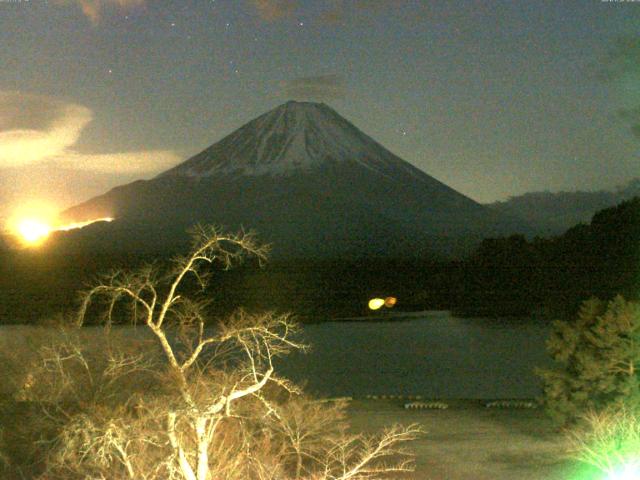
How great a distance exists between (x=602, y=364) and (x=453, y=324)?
4100cm

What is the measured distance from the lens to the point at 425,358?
4872 centimetres

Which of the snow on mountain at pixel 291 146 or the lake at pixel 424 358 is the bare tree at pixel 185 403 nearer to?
the lake at pixel 424 358

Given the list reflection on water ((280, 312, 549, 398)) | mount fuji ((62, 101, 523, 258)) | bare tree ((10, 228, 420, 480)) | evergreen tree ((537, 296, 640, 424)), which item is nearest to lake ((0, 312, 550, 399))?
reflection on water ((280, 312, 549, 398))

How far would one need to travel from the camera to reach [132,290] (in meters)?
7.03

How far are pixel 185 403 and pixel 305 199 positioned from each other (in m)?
91.9

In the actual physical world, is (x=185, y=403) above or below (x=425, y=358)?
above

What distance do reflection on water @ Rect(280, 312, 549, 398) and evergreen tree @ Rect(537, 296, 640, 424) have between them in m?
16.3

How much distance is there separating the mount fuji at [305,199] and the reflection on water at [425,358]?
82.0 feet

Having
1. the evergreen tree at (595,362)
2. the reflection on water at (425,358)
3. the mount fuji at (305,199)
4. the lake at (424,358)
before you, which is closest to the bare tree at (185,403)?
the evergreen tree at (595,362)

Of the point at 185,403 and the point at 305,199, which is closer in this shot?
the point at 185,403

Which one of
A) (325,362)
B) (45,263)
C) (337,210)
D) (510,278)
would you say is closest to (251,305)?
(325,362)

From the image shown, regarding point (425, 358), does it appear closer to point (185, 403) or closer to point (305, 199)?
point (185, 403)

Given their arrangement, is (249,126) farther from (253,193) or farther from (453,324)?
(453,324)

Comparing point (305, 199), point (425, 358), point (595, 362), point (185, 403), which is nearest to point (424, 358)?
point (425, 358)
